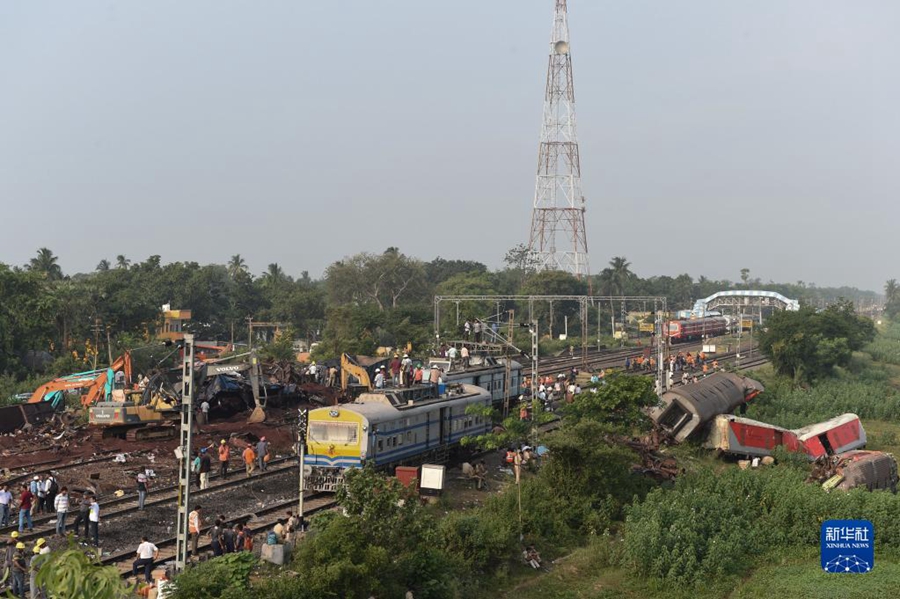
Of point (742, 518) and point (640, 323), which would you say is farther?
point (640, 323)

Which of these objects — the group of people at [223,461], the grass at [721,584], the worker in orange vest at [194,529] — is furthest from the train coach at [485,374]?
the worker in orange vest at [194,529]

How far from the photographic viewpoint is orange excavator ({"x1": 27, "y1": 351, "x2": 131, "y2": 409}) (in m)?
39.6

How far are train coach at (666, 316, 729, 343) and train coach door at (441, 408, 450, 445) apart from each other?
60.7 meters

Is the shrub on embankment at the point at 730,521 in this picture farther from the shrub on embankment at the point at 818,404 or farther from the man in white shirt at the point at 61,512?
the shrub on embankment at the point at 818,404

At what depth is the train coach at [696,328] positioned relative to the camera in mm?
94750

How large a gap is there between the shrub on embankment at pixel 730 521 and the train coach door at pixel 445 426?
724 cm

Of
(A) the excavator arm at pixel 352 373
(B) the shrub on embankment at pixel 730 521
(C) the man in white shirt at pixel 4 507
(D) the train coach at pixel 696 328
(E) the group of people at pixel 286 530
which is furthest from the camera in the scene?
(D) the train coach at pixel 696 328

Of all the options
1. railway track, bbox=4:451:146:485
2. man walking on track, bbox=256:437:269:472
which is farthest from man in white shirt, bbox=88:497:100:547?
man walking on track, bbox=256:437:269:472

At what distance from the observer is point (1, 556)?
71.6 feet

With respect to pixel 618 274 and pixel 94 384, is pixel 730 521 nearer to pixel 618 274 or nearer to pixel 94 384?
pixel 94 384

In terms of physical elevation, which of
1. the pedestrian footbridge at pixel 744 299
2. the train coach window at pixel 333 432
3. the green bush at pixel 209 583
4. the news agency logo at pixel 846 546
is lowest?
the green bush at pixel 209 583

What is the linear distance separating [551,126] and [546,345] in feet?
78.9

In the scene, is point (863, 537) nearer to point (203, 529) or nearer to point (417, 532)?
point (417, 532)

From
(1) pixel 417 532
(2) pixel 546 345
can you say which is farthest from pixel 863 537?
(2) pixel 546 345
